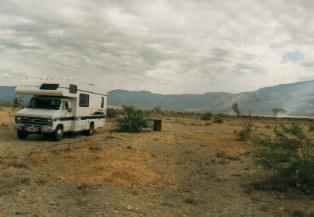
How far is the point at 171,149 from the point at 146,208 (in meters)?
9.34

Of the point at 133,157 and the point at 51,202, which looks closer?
the point at 51,202

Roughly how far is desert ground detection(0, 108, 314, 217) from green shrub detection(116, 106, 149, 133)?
10370 millimetres

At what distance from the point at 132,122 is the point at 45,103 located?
794cm

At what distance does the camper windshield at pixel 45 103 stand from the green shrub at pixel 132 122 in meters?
7.46

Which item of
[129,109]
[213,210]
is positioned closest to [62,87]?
[129,109]

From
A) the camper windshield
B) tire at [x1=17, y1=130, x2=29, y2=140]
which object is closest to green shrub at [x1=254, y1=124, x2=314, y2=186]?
the camper windshield

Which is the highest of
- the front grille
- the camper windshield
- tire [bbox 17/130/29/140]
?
the camper windshield

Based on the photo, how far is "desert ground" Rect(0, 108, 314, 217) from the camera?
29.7ft

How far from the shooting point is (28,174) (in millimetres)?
12094

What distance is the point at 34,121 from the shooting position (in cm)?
2022

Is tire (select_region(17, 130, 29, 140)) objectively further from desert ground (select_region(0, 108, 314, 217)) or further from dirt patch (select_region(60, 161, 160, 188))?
dirt patch (select_region(60, 161, 160, 188))

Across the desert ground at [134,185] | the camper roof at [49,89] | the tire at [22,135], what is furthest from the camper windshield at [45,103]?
the desert ground at [134,185]

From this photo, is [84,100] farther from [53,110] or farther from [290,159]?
[290,159]

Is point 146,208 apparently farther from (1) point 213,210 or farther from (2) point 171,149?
(2) point 171,149
